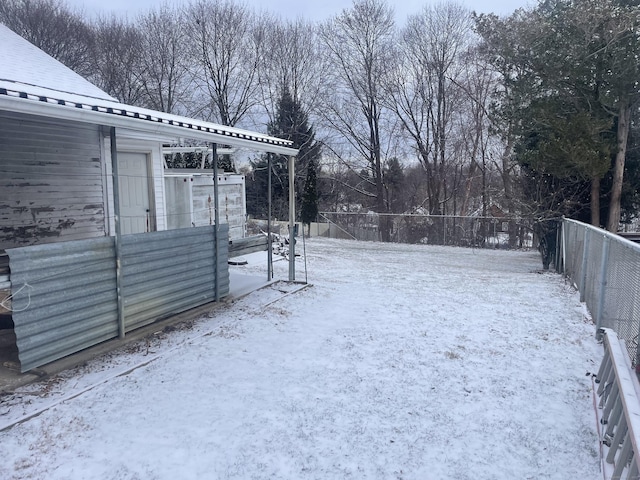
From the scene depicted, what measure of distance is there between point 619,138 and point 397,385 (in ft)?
37.8

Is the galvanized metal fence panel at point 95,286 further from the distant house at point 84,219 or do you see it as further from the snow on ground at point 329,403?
the snow on ground at point 329,403

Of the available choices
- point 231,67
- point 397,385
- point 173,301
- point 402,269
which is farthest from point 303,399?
point 231,67

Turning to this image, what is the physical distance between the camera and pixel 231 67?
27.4 m

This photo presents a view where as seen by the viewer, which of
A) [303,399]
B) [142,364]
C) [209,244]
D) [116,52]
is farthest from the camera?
[116,52]

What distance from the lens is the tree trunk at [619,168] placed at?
12.0 metres

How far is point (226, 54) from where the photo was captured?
27.2 m

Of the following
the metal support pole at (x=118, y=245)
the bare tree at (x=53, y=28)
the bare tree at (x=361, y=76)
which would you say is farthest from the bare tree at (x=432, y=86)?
the metal support pole at (x=118, y=245)

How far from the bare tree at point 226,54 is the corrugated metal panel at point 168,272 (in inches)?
893

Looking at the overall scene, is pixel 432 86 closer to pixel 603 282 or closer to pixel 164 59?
pixel 164 59

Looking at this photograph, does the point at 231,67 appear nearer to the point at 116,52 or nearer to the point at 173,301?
the point at 116,52

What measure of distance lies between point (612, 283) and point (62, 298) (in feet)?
19.2

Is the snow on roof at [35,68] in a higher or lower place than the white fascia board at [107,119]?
higher

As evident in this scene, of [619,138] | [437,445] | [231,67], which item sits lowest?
[437,445]

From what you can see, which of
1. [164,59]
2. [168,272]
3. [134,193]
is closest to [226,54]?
[164,59]
